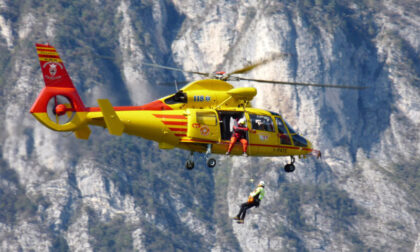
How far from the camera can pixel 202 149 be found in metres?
74.6

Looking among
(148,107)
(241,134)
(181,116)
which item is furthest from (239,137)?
(148,107)

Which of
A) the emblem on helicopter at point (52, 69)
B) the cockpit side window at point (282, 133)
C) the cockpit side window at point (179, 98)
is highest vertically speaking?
the emblem on helicopter at point (52, 69)

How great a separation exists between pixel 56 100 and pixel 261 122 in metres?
17.0

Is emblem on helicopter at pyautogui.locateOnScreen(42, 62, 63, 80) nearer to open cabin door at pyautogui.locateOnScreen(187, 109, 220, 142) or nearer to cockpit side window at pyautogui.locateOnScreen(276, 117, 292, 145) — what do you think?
open cabin door at pyautogui.locateOnScreen(187, 109, 220, 142)

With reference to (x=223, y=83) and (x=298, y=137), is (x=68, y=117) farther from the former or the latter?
(x=298, y=137)

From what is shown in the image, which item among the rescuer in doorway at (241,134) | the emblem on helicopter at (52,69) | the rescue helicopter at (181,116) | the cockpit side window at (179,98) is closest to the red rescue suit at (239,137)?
the rescuer in doorway at (241,134)

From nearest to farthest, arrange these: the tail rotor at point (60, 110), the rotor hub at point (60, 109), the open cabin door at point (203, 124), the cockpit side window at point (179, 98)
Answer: the tail rotor at point (60, 110)
the rotor hub at point (60, 109)
the open cabin door at point (203, 124)
the cockpit side window at point (179, 98)

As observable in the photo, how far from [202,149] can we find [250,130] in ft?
14.8

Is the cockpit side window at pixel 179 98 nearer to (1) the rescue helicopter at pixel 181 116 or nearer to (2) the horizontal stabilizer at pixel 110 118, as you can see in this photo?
(1) the rescue helicopter at pixel 181 116

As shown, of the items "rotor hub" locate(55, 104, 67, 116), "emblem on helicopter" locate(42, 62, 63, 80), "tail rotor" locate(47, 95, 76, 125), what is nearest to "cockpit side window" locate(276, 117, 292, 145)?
"tail rotor" locate(47, 95, 76, 125)

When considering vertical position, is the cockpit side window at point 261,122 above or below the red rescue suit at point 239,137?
above

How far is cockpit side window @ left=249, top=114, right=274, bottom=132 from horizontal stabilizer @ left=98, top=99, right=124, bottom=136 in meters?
12.1

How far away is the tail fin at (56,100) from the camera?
2736 inches

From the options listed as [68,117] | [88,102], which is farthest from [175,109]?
[88,102]
